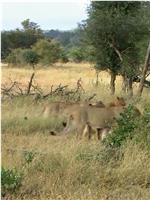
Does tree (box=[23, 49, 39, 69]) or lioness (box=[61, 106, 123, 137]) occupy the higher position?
lioness (box=[61, 106, 123, 137])

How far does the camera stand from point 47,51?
56.2 metres

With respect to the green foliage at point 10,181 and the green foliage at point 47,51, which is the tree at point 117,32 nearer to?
the green foliage at point 10,181

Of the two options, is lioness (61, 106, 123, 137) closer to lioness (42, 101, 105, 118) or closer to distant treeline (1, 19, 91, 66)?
lioness (42, 101, 105, 118)

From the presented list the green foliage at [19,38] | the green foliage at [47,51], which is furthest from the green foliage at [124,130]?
the green foliage at [19,38]

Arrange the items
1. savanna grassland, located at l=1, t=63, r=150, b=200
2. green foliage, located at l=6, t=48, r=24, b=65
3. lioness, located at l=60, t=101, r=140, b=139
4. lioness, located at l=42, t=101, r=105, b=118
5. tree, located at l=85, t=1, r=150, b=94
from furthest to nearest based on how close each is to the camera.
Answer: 1. green foliage, located at l=6, t=48, r=24, b=65
2. tree, located at l=85, t=1, r=150, b=94
3. lioness, located at l=42, t=101, r=105, b=118
4. lioness, located at l=60, t=101, r=140, b=139
5. savanna grassland, located at l=1, t=63, r=150, b=200

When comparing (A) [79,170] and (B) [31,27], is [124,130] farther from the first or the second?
(B) [31,27]

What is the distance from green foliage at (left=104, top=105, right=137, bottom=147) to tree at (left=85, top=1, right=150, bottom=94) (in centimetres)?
1094

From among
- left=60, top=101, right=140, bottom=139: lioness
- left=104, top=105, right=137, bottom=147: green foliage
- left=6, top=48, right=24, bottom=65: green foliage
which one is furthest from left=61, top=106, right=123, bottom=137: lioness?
left=6, top=48, right=24, bottom=65: green foliage

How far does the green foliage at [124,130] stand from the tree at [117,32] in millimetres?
10940

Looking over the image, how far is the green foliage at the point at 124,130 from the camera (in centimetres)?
802

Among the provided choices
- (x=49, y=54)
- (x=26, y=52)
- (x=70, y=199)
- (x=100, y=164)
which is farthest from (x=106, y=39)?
(x=49, y=54)

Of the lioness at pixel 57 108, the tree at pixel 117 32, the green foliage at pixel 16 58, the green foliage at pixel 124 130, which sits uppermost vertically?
the tree at pixel 117 32

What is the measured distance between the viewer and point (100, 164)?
713 centimetres

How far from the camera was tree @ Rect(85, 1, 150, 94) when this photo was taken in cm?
1995
